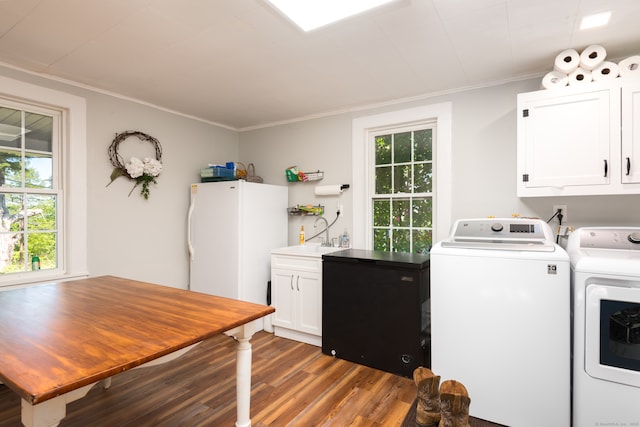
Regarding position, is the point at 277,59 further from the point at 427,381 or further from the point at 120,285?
the point at 427,381

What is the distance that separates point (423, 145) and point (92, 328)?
2965 mm

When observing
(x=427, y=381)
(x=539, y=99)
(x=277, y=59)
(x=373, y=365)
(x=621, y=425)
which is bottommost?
(x=373, y=365)

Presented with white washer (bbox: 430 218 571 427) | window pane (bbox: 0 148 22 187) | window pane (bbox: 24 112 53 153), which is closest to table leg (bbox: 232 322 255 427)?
white washer (bbox: 430 218 571 427)

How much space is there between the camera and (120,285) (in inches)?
86.4

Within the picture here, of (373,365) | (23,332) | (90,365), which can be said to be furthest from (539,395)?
(23,332)

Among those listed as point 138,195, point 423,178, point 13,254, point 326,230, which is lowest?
point 13,254

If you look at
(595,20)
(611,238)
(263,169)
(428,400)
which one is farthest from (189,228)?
(595,20)

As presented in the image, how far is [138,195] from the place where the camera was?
337 cm

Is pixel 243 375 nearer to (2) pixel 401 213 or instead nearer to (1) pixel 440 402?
(1) pixel 440 402

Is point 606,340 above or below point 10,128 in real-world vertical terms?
below

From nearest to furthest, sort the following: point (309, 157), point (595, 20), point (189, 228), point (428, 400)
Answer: point (428, 400) < point (595, 20) < point (189, 228) < point (309, 157)

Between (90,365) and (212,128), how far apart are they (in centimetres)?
350

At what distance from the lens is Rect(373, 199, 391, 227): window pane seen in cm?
346

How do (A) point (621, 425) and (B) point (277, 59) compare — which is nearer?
(A) point (621, 425)
